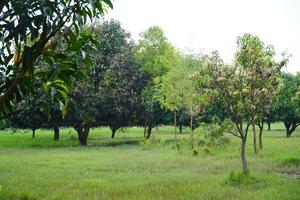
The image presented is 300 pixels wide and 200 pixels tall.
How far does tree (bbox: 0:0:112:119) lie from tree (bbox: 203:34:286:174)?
13.7m

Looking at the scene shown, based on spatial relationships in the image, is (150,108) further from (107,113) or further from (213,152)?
(213,152)

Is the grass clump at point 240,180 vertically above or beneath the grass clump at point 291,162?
beneath

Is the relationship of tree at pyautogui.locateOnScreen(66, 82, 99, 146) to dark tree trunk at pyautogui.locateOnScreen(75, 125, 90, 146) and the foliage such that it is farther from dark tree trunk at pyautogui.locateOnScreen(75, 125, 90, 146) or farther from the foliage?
dark tree trunk at pyautogui.locateOnScreen(75, 125, 90, 146)

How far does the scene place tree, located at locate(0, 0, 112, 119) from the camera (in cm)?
491

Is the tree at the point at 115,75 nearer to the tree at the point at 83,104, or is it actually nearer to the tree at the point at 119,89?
the tree at the point at 119,89

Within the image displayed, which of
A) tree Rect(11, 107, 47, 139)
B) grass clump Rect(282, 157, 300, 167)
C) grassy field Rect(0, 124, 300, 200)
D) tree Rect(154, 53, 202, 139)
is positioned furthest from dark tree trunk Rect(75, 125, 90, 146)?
grass clump Rect(282, 157, 300, 167)

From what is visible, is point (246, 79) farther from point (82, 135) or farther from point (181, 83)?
point (82, 135)

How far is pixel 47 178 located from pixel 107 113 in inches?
1064

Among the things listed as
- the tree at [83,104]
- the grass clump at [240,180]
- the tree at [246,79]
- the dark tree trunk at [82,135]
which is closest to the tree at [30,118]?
the tree at [83,104]

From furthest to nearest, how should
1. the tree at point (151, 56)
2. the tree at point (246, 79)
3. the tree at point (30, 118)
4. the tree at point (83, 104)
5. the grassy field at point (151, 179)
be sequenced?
the tree at point (151, 56)
the tree at point (30, 118)
the tree at point (83, 104)
the tree at point (246, 79)
the grassy field at point (151, 179)

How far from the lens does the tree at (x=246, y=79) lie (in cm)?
1883

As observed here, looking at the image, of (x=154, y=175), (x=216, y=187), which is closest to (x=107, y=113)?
(x=154, y=175)

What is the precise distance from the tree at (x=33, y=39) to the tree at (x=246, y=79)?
13.7 metres

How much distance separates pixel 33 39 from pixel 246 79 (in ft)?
49.6
